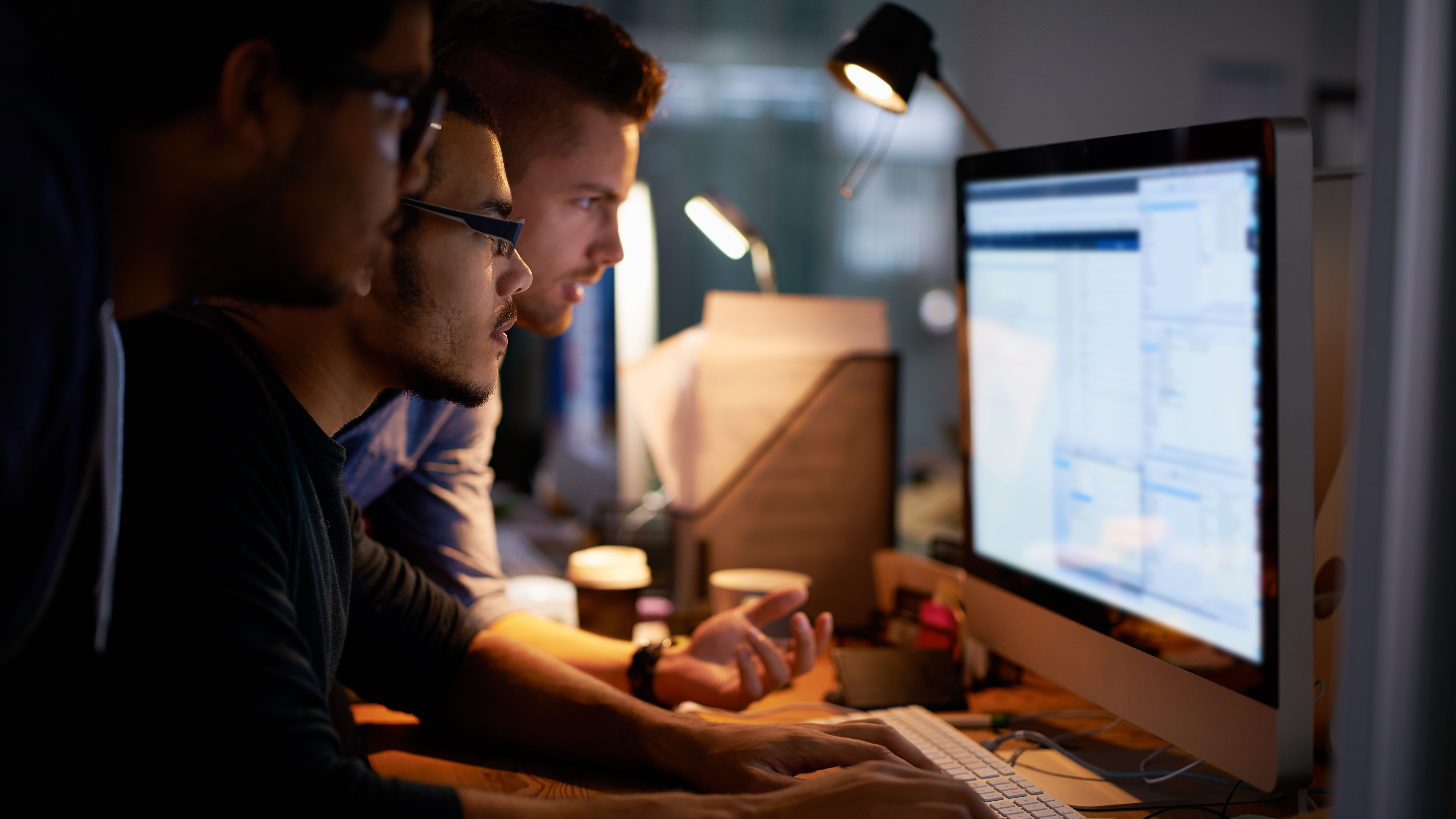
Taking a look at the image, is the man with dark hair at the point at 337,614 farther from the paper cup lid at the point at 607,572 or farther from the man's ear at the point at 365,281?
the paper cup lid at the point at 607,572

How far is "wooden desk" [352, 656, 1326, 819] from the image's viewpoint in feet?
2.60

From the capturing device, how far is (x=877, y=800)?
0.64m

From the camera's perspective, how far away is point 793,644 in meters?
1.02

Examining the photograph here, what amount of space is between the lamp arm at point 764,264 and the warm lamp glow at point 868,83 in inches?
16.1

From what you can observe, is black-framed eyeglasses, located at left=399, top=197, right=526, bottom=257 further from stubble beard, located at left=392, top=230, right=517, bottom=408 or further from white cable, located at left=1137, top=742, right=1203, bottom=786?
white cable, located at left=1137, top=742, right=1203, bottom=786

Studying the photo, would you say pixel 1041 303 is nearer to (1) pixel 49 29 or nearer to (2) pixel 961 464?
(2) pixel 961 464

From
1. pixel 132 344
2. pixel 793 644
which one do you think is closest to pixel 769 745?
pixel 793 644

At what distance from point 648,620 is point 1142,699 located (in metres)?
0.70

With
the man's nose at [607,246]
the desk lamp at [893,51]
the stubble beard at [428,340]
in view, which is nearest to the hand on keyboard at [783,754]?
the stubble beard at [428,340]

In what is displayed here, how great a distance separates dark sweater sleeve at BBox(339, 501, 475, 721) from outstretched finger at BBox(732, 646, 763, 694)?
0.90 feet

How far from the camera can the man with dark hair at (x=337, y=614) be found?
54cm

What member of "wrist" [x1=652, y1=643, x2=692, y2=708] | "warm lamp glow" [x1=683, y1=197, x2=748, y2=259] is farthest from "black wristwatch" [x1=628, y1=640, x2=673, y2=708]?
"warm lamp glow" [x1=683, y1=197, x2=748, y2=259]

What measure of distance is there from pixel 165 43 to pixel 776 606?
29.0 inches

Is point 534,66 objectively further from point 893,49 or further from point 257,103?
point 257,103
